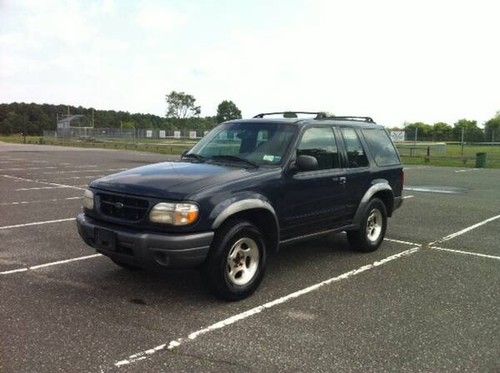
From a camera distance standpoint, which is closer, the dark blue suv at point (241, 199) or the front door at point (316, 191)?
the dark blue suv at point (241, 199)

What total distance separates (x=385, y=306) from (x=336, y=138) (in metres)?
2.30

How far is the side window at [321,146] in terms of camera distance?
582cm

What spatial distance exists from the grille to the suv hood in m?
0.07

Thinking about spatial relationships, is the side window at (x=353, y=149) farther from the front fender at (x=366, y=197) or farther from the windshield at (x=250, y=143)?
the windshield at (x=250, y=143)

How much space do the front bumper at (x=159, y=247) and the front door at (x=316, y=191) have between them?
1221 mm

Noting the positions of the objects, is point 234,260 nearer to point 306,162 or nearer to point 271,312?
point 271,312

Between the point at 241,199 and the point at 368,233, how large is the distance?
2721mm

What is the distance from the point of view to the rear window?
7.01 meters

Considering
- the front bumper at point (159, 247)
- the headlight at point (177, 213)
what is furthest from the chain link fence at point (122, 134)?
the headlight at point (177, 213)

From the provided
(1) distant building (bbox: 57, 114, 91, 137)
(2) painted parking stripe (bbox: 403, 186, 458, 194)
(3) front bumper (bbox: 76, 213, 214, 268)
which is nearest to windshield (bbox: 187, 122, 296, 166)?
(3) front bumper (bbox: 76, 213, 214, 268)

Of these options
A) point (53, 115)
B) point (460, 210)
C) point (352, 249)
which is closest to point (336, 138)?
point (352, 249)

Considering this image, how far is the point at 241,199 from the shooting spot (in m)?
4.84

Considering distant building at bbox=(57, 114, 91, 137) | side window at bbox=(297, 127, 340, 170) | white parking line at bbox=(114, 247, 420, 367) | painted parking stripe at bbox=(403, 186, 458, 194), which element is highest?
distant building at bbox=(57, 114, 91, 137)

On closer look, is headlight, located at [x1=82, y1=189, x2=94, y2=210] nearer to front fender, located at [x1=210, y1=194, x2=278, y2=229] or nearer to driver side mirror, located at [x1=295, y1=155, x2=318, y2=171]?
front fender, located at [x1=210, y1=194, x2=278, y2=229]
